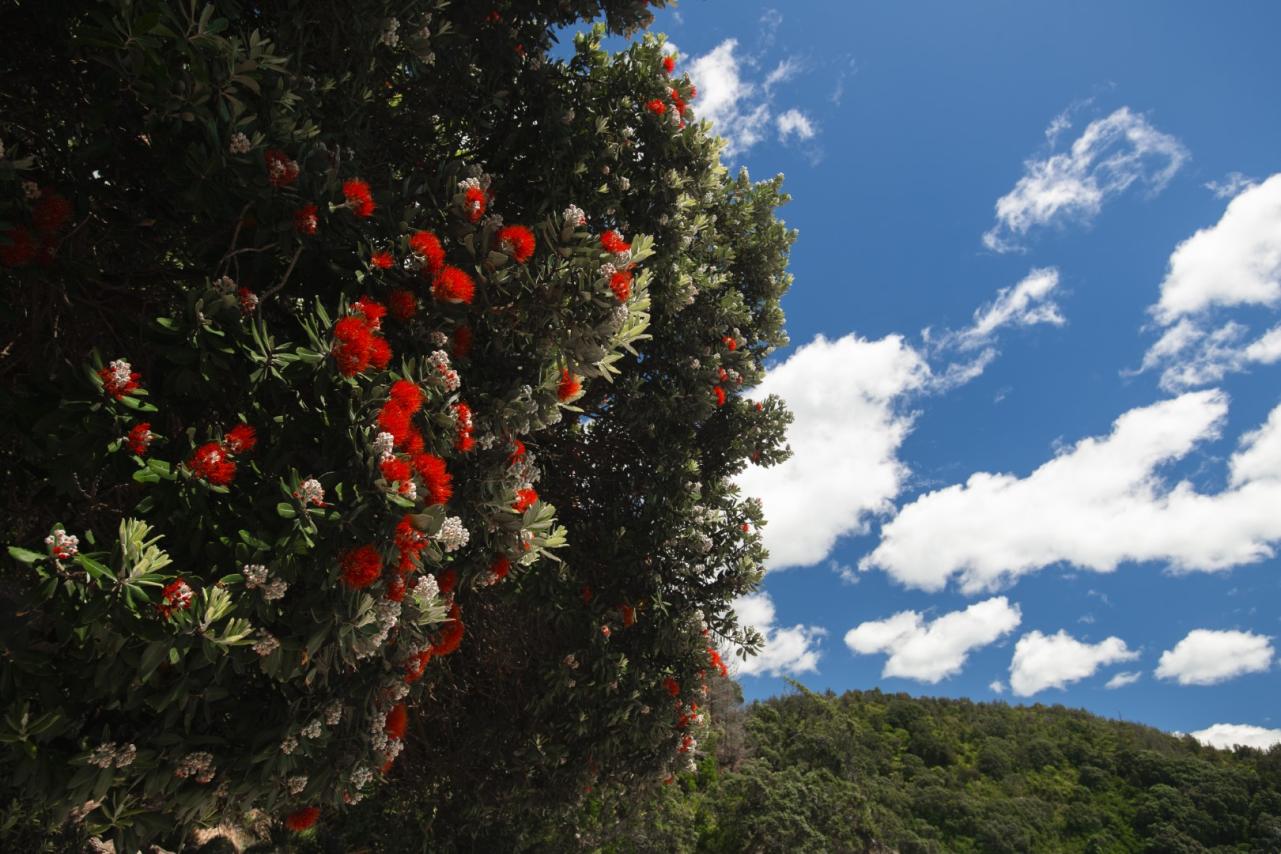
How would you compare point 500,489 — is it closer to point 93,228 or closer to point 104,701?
point 104,701

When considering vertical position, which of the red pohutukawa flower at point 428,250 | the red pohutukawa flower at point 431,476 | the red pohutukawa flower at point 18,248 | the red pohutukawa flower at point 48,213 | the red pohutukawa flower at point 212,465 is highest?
the red pohutukawa flower at point 428,250

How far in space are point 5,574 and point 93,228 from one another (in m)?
1.80

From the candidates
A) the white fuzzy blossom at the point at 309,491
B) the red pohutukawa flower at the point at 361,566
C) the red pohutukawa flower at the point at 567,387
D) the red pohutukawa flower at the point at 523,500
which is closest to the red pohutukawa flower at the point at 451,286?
the red pohutukawa flower at the point at 567,387

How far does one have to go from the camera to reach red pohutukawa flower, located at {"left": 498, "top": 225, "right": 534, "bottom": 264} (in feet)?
13.4

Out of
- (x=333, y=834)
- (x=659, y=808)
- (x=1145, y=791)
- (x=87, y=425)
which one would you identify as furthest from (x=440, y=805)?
(x=1145, y=791)

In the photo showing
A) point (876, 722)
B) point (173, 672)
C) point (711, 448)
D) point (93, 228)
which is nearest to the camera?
point (173, 672)

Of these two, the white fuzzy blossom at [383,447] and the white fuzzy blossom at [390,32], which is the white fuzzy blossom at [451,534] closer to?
the white fuzzy blossom at [383,447]

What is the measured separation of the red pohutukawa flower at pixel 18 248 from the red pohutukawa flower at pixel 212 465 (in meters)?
1.18

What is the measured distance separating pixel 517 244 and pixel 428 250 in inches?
19.8

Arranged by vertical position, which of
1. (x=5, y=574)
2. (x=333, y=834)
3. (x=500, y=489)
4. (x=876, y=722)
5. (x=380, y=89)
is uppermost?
(x=876, y=722)

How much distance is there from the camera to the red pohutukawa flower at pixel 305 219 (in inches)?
141

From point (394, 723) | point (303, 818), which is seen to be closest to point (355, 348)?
point (394, 723)

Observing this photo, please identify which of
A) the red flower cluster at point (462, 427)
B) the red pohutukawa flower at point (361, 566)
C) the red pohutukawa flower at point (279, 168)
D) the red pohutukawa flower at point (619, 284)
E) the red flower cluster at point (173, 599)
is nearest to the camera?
the red flower cluster at point (173, 599)

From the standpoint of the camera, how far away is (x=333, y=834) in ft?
35.4
